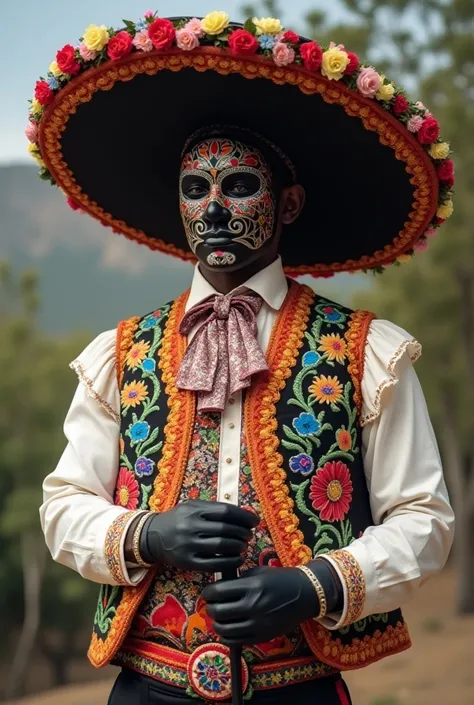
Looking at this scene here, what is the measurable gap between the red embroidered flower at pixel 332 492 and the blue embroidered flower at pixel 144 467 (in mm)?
318

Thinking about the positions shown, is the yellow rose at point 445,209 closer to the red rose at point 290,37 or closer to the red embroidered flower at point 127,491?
the red rose at point 290,37

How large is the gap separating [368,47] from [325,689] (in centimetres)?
753

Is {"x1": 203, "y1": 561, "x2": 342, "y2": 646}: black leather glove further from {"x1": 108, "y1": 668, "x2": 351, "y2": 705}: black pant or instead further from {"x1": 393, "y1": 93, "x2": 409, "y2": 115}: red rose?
{"x1": 393, "y1": 93, "x2": 409, "y2": 115}: red rose

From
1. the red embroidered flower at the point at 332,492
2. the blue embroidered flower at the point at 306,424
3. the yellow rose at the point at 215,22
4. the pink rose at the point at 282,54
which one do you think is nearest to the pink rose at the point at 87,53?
the yellow rose at the point at 215,22

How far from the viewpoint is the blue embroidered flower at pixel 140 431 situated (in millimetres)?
1919

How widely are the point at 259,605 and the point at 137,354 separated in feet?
2.04

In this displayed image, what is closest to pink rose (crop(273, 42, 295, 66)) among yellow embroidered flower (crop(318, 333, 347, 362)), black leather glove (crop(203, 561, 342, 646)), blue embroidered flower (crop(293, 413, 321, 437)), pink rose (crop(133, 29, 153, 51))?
pink rose (crop(133, 29, 153, 51))

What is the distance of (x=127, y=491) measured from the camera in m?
1.92

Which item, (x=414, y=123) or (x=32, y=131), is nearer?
(x=414, y=123)

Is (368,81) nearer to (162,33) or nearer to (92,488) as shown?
(162,33)

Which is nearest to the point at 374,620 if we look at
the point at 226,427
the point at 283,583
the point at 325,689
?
the point at 325,689

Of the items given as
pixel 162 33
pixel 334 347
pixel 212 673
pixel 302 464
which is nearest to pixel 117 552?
pixel 212 673

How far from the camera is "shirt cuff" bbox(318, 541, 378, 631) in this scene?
1724 mm

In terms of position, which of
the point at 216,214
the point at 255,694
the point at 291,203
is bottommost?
the point at 255,694
